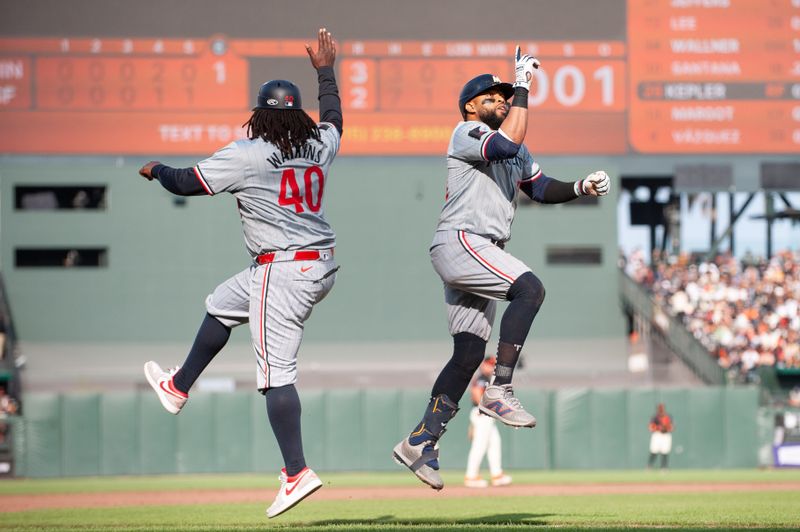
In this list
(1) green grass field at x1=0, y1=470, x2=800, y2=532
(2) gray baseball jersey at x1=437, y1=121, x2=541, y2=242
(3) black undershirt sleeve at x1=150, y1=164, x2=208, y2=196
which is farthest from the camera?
(1) green grass field at x1=0, y1=470, x2=800, y2=532

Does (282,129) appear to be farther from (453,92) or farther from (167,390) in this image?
(453,92)

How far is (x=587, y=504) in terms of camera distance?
36.5 ft

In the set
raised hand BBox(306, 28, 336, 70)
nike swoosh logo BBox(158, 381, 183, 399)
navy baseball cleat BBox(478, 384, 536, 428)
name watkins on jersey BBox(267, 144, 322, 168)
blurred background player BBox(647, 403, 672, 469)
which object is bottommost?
blurred background player BBox(647, 403, 672, 469)

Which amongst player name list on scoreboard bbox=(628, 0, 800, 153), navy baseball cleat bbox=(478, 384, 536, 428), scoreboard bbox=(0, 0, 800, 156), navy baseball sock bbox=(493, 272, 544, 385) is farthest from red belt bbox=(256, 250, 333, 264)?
player name list on scoreboard bbox=(628, 0, 800, 153)

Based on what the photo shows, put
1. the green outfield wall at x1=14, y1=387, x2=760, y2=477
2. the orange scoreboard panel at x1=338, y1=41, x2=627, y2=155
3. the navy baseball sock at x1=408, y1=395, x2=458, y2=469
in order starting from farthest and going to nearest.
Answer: the orange scoreboard panel at x1=338, y1=41, x2=627, y2=155, the green outfield wall at x1=14, y1=387, x2=760, y2=477, the navy baseball sock at x1=408, y1=395, x2=458, y2=469

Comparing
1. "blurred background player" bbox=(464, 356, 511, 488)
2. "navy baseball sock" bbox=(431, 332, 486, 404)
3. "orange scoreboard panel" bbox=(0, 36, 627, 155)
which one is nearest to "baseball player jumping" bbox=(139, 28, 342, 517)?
"navy baseball sock" bbox=(431, 332, 486, 404)

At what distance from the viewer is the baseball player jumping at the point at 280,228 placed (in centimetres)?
627

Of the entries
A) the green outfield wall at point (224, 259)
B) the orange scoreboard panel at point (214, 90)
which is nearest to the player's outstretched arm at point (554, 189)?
the orange scoreboard panel at point (214, 90)

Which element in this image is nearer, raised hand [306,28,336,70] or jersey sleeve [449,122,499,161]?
jersey sleeve [449,122,499,161]

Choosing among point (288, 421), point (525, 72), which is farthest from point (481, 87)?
point (288, 421)

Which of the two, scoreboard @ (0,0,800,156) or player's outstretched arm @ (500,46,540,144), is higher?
scoreboard @ (0,0,800,156)

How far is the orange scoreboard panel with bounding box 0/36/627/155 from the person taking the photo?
85.1 ft

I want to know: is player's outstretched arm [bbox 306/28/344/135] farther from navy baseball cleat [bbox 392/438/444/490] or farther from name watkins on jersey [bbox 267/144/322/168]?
navy baseball cleat [bbox 392/438/444/490]

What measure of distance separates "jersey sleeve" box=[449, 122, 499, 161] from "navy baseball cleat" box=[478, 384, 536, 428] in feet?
4.01
